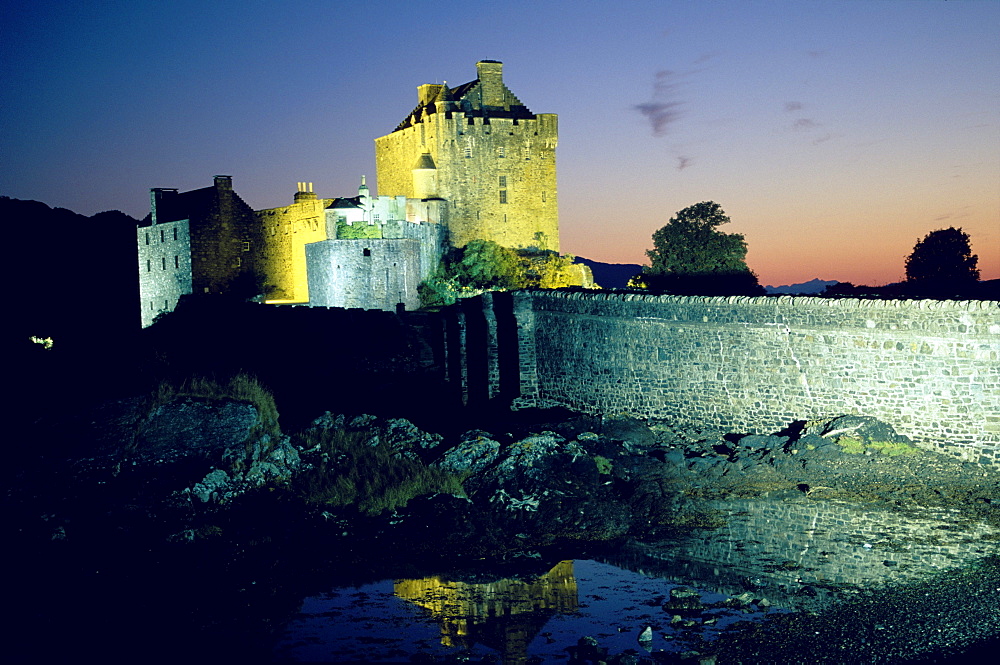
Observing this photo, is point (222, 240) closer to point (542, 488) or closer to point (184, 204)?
→ point (184, 204)

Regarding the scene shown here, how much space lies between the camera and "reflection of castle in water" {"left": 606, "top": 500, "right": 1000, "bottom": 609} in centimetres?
1327

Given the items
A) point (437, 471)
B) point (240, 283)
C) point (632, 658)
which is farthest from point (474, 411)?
point (240, 283)

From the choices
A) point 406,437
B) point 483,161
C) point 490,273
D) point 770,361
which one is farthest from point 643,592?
point 483,161

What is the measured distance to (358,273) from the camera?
111 ft

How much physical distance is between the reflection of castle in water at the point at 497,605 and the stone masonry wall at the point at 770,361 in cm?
806

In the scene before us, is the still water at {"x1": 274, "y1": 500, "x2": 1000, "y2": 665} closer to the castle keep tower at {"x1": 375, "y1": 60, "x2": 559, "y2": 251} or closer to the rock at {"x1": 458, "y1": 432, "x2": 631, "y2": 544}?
the rock at {"x1": 458, "y1": 432, "x2": 631, "y2": 544}

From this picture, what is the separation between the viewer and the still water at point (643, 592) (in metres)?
11.6

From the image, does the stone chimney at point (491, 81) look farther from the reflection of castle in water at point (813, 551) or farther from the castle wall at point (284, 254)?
the reflection of castle in water at point (813, 551)

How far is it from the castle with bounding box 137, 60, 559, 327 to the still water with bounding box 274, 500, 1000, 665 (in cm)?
2535

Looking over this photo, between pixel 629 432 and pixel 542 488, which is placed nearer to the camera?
pixel 542 488

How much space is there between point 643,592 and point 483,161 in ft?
107

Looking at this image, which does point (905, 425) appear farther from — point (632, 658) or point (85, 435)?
point (85, 435)

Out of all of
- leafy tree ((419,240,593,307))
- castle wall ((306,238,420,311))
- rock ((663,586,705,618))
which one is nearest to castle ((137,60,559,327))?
leafy tree ((419,240,593,307))

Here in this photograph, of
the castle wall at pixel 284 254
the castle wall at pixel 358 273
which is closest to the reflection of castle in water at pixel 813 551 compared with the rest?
the castle wall at pixel 358 273
